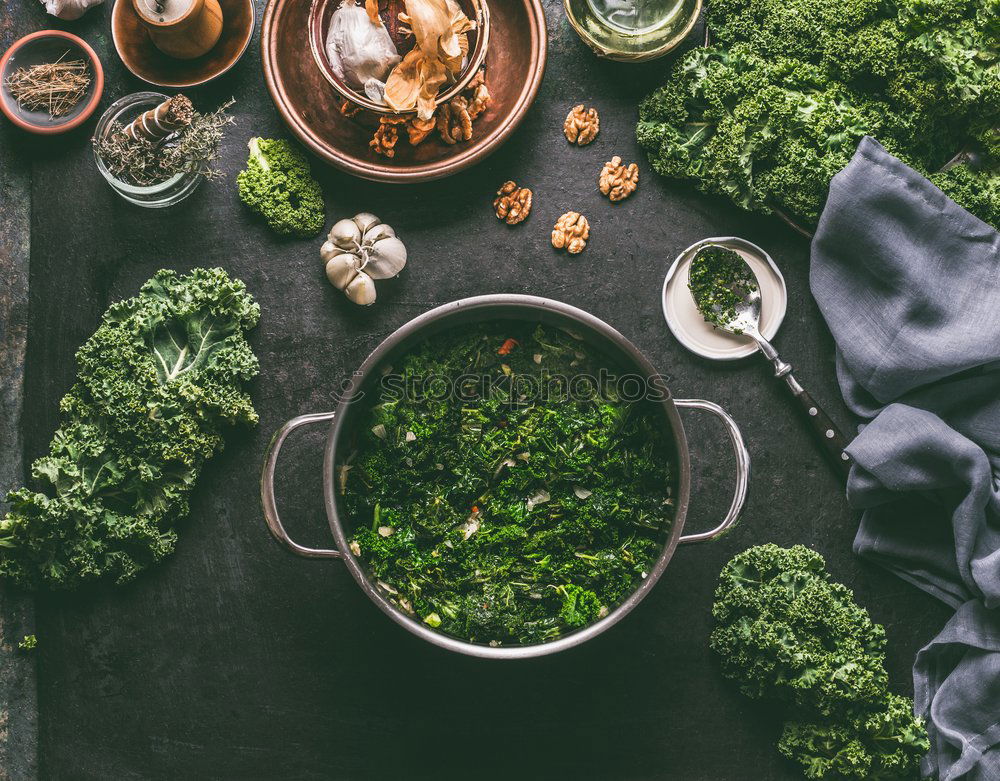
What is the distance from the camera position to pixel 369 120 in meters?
2.56

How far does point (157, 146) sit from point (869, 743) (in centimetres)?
300

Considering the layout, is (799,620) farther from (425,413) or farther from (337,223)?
(337,223)

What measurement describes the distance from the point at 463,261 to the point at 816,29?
136cm

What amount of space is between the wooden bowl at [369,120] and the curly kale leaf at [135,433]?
59cm

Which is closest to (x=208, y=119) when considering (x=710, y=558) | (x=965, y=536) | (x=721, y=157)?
(x=721, y=157)

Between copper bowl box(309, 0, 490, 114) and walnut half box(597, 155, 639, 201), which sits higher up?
copper bowl box(309, 0, 490, 114)

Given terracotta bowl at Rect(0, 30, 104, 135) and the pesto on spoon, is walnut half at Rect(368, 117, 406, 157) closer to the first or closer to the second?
terracotta bowl at Rect(0, 30, 104, 135)

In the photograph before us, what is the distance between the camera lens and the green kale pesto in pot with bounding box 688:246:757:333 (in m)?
2.52

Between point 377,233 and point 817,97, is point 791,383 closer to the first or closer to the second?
point 817,97

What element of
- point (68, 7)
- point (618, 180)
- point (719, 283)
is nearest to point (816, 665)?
point (719, 283)

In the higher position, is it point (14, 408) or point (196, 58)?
point (196, 58)

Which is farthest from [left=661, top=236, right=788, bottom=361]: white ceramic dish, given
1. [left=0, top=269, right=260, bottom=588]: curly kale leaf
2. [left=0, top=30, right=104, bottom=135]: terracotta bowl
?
[left=0, top=30, right=104, bottom=135]: terracotta bowl

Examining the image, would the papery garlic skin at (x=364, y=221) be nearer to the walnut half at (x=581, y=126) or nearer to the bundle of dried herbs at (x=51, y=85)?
the walnut half at (x=581, y=126)

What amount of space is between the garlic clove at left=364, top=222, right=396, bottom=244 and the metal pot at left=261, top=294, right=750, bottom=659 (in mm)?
399
